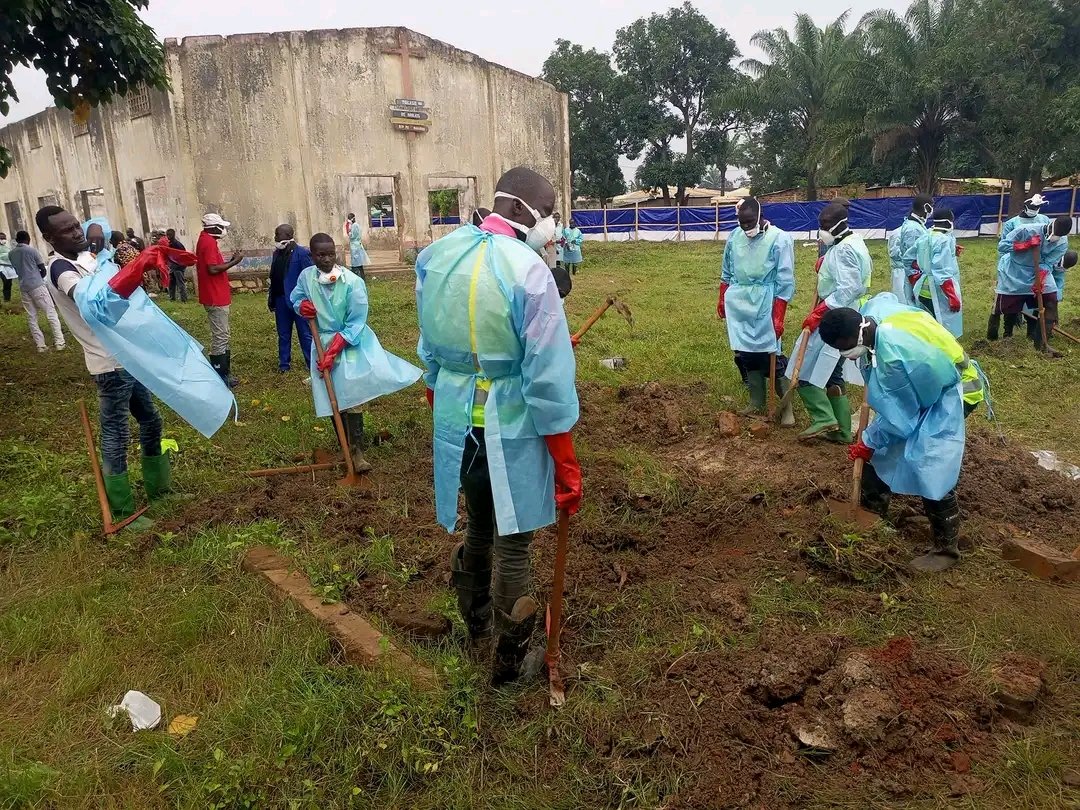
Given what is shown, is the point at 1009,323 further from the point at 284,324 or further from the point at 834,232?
the point at 284,324

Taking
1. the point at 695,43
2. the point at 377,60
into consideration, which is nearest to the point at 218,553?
the point at 377,60

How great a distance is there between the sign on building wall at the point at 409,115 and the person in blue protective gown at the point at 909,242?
1090cm

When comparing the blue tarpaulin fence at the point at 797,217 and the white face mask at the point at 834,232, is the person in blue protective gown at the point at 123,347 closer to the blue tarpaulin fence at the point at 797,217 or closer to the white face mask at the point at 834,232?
the white face mask at the point at 834,232

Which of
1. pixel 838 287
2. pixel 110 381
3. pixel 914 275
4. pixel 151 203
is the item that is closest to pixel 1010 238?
pixel 914 275

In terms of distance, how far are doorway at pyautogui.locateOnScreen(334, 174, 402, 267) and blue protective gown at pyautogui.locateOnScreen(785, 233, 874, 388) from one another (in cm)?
1196

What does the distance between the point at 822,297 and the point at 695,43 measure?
29888mm

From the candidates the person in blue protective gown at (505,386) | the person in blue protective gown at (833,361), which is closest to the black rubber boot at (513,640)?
the person in blue protective gown at (505,386)

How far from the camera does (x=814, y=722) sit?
2.58 meters

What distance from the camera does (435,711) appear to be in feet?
9.02

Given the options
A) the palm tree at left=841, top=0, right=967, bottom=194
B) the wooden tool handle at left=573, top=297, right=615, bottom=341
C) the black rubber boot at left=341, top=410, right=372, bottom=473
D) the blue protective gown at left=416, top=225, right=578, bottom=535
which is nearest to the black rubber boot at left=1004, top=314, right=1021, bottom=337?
the wooden tool handle at left=573, top=297, right=615, bottom=341

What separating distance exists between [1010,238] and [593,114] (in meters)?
26.7

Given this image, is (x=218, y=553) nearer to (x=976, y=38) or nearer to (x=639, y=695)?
(x=639, y=695)

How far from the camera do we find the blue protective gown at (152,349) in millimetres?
3943

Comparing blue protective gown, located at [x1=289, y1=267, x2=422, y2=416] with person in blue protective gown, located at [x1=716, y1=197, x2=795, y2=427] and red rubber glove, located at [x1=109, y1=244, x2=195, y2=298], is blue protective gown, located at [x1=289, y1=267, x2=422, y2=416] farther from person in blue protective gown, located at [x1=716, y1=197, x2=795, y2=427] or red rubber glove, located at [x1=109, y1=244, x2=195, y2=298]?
person in blue protective gown, located at [x1=716, y1=197, x2=795, y2=427]
